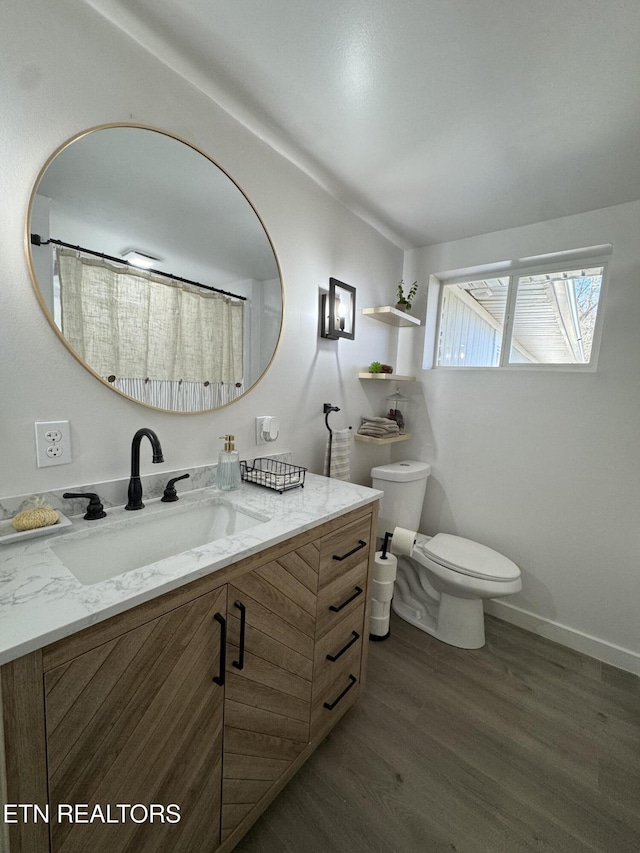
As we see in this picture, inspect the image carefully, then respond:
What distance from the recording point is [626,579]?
1753mm

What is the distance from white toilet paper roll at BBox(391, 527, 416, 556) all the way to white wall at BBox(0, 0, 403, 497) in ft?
2.45

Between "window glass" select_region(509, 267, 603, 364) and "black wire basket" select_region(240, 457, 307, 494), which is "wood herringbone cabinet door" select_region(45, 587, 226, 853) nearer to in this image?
"black wire basket" select_region(240, 457, 307, 494)

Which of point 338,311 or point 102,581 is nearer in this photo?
point 102,581

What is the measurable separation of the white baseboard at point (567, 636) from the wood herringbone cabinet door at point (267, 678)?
1.52m

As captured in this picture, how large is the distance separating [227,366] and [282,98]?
975 millimetres

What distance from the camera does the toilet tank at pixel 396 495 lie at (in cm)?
203

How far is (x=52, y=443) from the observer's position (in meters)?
0.94

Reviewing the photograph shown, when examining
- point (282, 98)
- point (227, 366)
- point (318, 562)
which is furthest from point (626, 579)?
point (282, 98)

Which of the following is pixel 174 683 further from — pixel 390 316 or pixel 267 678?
pixel 390 316

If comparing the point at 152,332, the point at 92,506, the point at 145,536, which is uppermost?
the point at 152,332

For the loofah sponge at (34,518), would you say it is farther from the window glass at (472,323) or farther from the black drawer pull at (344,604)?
the window glass at (472,323)

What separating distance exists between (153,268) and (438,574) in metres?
1.87

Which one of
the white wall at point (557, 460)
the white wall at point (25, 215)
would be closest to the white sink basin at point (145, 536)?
the white wall at point (25, 215)

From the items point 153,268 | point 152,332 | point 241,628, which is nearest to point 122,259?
point 153,268
